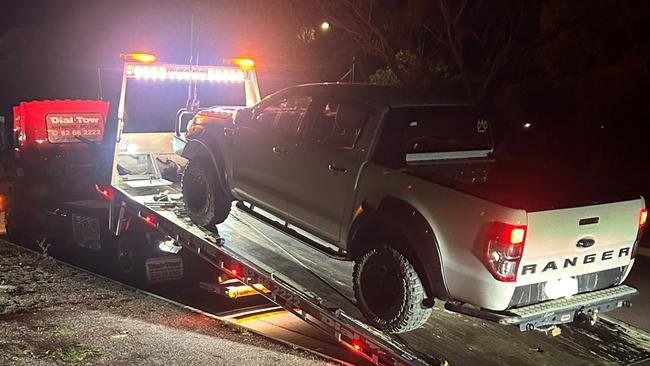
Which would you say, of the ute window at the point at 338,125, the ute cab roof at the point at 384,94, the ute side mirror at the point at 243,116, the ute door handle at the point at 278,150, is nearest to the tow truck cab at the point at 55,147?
the ute side mirror at the point at 243,116

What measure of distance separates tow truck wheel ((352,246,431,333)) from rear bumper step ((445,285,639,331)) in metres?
0.25

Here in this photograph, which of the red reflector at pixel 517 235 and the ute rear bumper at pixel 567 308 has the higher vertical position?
the red reflector at pixel 517 235

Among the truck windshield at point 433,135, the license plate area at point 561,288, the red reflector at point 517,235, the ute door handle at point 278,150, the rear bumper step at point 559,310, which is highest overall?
the truck windshield at point 433,135

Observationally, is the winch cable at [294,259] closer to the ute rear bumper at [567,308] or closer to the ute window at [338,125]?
the ute window at [338,125]

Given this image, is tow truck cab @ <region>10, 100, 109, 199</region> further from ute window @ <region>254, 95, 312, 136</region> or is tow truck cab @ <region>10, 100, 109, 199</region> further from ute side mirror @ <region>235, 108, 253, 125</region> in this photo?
ute window @ <region>254, 95, 312, 136</region>

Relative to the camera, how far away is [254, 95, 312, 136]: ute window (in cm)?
574

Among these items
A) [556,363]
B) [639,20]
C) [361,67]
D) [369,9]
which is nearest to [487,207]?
[556,363]

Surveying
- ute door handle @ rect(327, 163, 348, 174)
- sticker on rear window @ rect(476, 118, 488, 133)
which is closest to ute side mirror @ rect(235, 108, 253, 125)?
ute door handle @ rect(327, 163, 348, 174)

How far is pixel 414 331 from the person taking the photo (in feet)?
16.0

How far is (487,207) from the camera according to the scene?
159 inches

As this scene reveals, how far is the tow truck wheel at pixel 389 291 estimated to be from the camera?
4.52m

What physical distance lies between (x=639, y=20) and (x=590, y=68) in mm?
1911

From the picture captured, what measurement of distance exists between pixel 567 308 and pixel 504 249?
731mm

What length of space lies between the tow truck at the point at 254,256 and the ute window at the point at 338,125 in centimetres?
93
